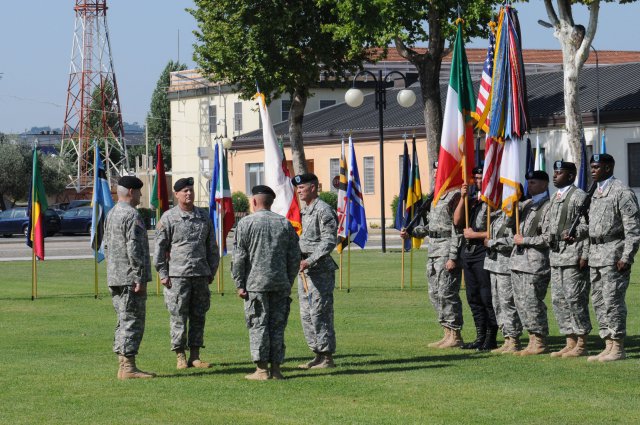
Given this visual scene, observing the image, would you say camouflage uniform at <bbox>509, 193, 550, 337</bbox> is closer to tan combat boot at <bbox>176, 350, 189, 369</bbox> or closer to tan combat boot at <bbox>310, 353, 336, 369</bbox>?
tan combat boot at <bbox>310, 353, 336, 369</bbox>

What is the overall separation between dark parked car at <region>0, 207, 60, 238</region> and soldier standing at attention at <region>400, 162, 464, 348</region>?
45.6 m

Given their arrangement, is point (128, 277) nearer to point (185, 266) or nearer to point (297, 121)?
point (185, 266)

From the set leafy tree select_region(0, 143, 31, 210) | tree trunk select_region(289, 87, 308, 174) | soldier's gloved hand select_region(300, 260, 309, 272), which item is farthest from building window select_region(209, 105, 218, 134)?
soldier's gloved hand select_region(300, 260, 309, 272)

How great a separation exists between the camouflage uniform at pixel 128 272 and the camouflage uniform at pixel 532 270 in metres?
4.13

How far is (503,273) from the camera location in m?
14.8

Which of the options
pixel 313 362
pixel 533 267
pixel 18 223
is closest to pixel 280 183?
pixel 313 362

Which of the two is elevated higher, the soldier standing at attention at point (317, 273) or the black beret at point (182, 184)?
the black beret at point (182, 184)

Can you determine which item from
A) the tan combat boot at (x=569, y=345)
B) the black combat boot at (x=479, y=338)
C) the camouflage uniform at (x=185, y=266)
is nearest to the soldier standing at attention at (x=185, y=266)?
the camouflage uniform at (x=185, y=266)

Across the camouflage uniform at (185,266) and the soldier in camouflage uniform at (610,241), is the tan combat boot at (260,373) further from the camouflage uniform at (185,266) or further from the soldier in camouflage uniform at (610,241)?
the soldier in camouflage uniform at (610,241)

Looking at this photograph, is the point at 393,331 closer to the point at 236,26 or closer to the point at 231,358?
the point at 231,358

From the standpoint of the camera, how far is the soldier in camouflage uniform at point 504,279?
1471cm

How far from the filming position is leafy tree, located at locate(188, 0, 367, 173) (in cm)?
4556

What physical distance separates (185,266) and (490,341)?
148 inches

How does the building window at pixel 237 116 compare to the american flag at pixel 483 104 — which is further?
the building window at pixel 237 116
